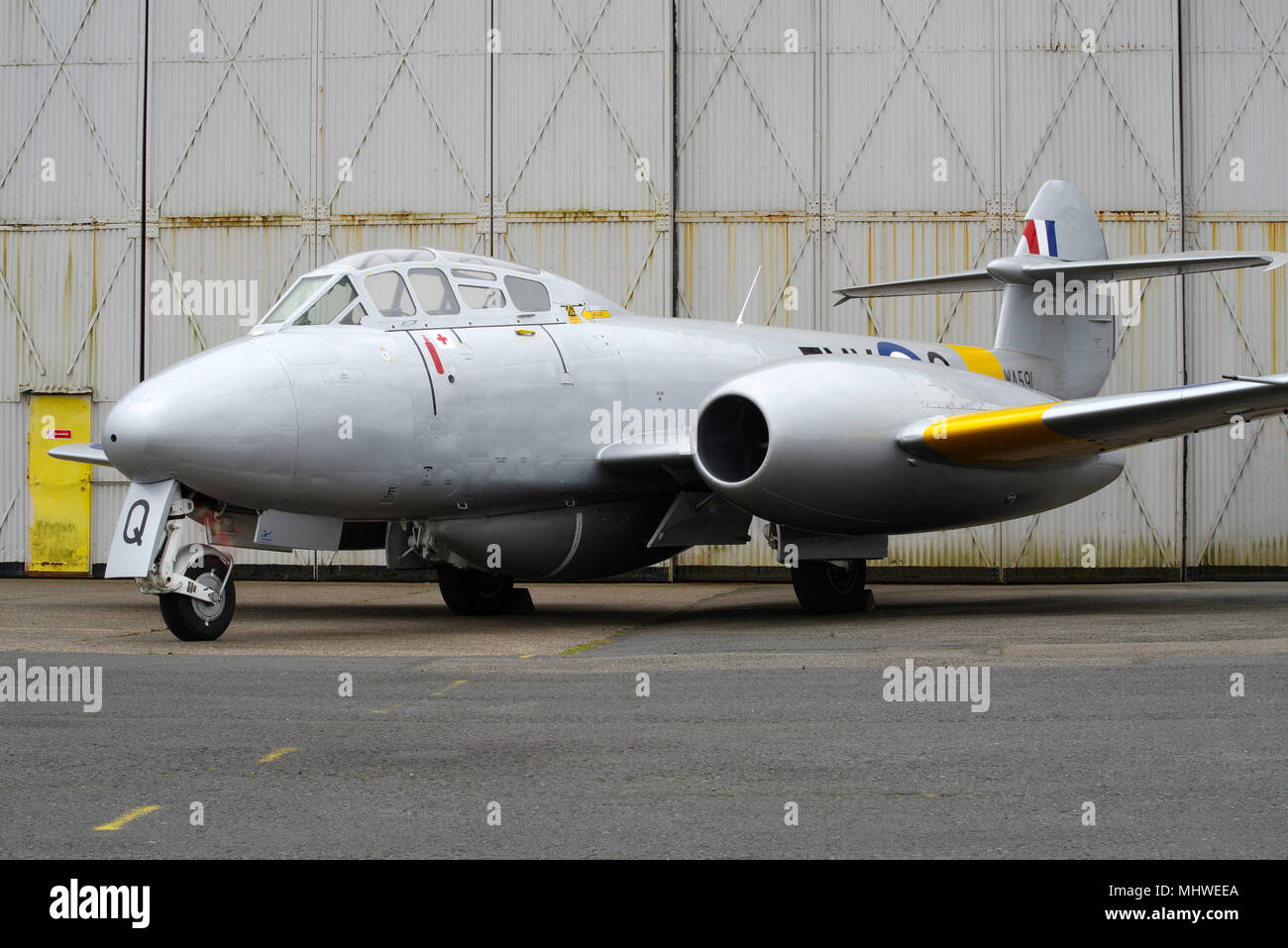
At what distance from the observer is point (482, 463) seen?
12.1 m

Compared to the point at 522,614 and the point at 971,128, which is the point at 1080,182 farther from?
the point at 522,614

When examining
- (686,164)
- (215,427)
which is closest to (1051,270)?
(686,164)

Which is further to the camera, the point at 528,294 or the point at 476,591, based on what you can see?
the point at 476,591

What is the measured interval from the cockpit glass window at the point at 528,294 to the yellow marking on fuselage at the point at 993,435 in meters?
3.79

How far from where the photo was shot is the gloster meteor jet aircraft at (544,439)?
35.4ft

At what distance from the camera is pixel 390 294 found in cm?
1211

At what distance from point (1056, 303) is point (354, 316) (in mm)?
9869

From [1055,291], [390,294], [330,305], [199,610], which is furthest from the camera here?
[1055,291]

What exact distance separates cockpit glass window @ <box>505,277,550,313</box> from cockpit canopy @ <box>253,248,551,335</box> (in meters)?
0.01

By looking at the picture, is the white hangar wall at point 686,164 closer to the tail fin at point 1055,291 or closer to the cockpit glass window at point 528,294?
the tail fin at point 1055,291

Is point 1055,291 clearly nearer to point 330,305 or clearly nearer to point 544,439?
point 544,439

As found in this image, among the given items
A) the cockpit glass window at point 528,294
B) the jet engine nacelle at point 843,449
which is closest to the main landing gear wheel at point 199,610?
the cockpit glass window at point 528,294

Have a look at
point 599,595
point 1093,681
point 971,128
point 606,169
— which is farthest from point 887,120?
point 1093,681
